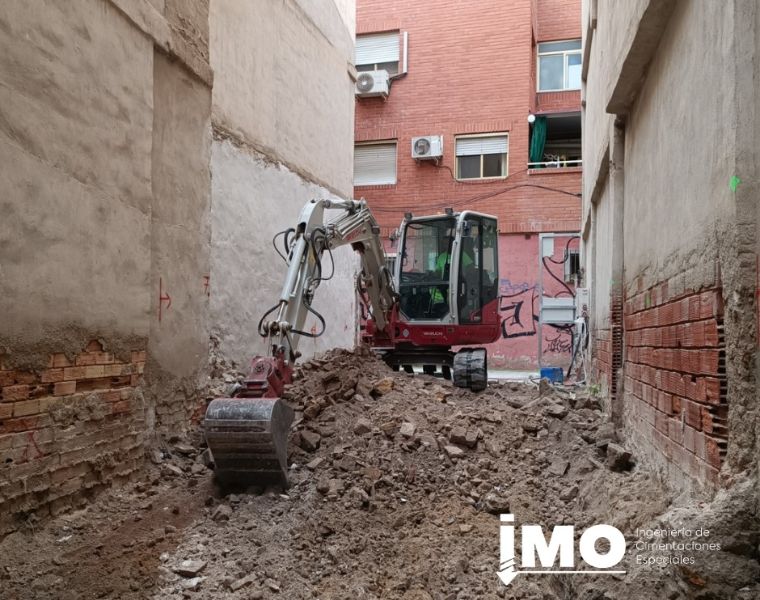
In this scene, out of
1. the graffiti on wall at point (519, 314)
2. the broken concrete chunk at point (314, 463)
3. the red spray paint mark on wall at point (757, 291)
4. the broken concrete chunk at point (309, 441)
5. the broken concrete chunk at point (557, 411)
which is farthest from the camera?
the graffiti on wall at point (519, 314)

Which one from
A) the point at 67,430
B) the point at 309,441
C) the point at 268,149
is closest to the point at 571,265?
the point at 268,149

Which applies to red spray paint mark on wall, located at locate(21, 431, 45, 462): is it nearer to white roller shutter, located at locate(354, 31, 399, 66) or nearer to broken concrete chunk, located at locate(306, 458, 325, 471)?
broken concrete chunk, located at locate(306, 458, 325, 471)

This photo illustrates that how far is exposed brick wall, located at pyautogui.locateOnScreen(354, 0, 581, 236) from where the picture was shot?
17891 millimetres

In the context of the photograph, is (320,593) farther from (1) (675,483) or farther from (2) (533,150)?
(2) (533,150)

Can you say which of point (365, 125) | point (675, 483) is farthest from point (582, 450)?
point (365, 125)

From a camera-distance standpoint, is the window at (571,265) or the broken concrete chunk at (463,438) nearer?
the broken concrete chunk at (463,438)

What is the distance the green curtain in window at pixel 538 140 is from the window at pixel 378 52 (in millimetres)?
4564

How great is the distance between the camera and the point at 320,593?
3.70 m

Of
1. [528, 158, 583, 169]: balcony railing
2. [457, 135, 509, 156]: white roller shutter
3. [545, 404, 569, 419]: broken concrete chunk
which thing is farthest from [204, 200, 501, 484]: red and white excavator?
[457, 135, 509, 156]: white roller shutter

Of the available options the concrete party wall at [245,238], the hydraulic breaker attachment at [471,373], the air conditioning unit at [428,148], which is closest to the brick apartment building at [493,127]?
the air conditioning unit at [428,148]

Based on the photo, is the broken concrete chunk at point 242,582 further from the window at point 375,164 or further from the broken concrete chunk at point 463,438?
the window at point 375,164

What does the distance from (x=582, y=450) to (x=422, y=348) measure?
4.92m

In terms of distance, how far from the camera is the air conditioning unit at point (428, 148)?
18391 millimetres

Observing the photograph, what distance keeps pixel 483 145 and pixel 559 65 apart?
11.5ft
